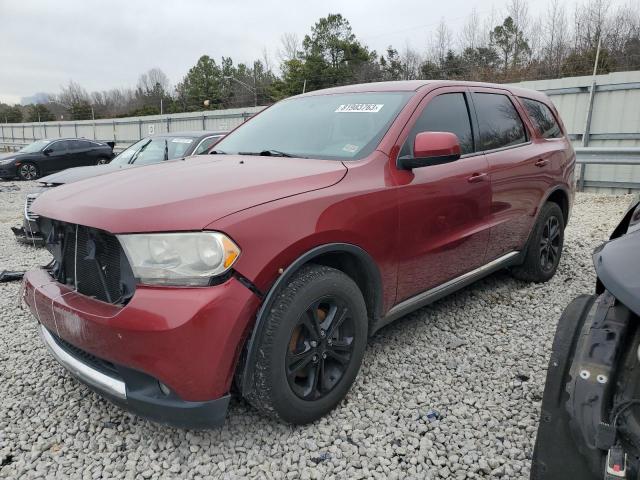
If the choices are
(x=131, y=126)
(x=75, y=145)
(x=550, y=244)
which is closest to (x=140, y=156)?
(x=550, y=244)

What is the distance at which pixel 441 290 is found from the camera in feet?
10.6

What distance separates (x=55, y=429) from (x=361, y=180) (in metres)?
2.07

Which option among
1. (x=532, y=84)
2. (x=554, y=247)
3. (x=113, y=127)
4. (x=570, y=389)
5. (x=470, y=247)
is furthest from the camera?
(x=113, y=127)

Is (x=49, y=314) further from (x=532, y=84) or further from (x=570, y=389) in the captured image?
(x=532, y=84)

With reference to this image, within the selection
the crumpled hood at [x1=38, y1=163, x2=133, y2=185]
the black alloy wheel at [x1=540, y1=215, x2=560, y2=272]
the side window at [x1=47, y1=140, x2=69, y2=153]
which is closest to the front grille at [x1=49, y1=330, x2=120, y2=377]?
the black alloy wheel at [x1=540, y1=215, x2=560, y2=272]

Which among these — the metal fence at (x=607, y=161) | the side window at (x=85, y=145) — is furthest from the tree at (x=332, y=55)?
the metal fence at (x=607, y=161)

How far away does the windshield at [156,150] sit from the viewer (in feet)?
24.0

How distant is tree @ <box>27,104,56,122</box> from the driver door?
213 ft

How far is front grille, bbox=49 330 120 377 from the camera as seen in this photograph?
2.16 metres

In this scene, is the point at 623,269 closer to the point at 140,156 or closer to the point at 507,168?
the point at 507,168

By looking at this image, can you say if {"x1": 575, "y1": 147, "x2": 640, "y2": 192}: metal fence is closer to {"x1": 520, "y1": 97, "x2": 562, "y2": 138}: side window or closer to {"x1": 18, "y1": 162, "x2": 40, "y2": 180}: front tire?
{"x1": 520, "y1": 97, "x2": 562, "y2": 138}: side window

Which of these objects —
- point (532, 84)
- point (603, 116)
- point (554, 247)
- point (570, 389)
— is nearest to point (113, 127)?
point (532, 84)

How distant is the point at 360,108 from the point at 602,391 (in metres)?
2.21

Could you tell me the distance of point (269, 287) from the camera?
211cm
